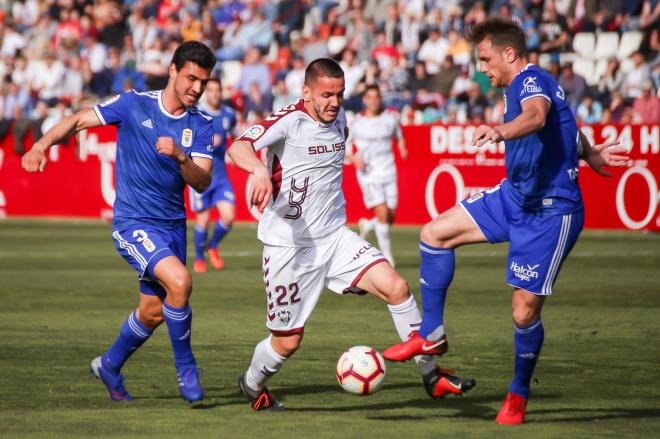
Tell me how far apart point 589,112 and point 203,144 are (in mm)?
16518

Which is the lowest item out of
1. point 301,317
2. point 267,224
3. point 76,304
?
point 76,304

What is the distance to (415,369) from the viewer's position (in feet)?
32.3

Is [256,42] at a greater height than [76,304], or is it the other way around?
[256,42]

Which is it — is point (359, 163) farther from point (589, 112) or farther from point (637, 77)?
point (637, 77)

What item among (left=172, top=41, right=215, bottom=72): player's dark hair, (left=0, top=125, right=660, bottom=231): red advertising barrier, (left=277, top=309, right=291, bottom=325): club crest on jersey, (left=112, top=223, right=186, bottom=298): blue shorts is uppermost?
(left=172, top=41, right=215, bottom=72): player's dark hair

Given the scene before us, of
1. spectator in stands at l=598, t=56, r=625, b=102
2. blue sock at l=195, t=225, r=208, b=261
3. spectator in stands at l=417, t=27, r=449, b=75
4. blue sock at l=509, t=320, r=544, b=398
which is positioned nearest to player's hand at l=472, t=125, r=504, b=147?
blue sock at l=509, t=320, r=544, b=398

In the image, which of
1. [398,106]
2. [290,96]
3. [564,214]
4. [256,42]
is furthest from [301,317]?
[256,42]

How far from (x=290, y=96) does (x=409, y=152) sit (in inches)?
200

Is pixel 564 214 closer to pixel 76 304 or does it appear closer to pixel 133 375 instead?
pixel 133 375

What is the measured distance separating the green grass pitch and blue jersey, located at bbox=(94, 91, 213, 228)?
126 cm

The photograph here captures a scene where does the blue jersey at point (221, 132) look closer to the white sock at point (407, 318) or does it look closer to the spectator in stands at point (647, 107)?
the spectator in stands at point (647, 107)

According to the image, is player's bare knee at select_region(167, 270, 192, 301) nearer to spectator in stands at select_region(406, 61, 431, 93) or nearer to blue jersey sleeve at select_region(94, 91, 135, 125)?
blue jersey sleeve at select_region(94, 91, 135, 125)

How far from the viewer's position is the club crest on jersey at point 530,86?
737 cm

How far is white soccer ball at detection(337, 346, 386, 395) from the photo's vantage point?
7645 millimetres
